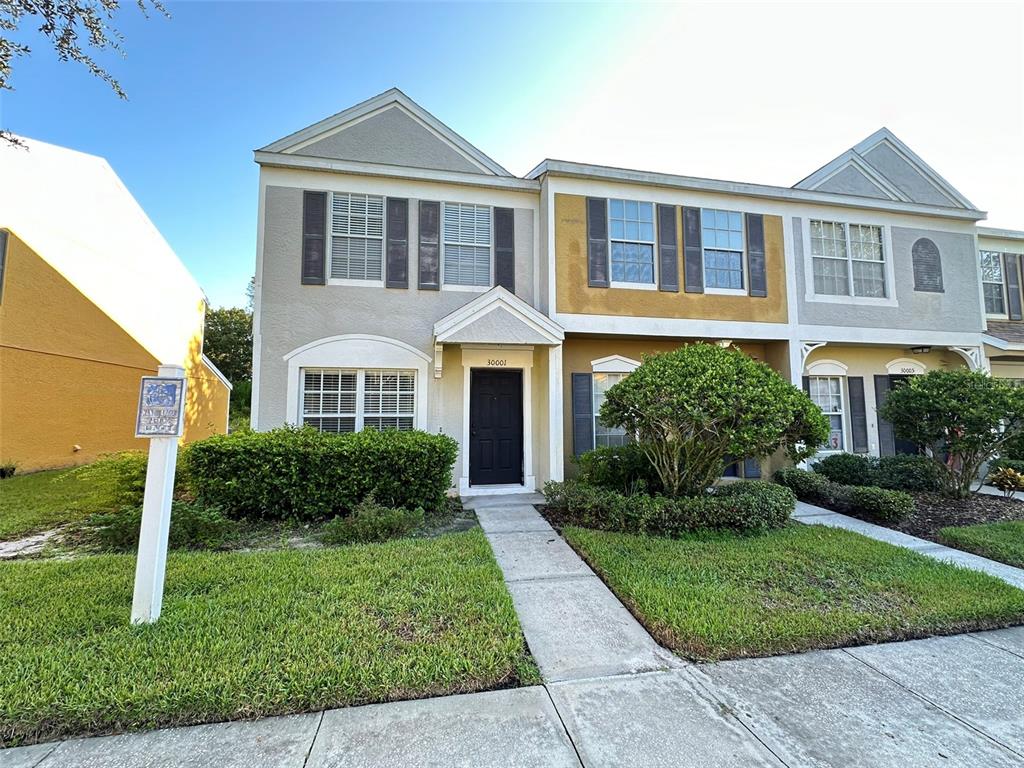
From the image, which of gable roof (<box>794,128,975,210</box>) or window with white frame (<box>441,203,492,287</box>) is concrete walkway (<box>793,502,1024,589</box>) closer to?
window with white frame (<box>441,203,492,287</box>)

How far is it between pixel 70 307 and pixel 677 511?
14.1 m

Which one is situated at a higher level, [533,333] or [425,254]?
[425,254]

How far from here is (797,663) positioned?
2955mm

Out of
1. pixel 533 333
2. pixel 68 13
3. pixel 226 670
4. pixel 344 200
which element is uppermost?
pixel 344 200

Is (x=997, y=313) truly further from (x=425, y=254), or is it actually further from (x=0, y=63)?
(x=0, y=63)

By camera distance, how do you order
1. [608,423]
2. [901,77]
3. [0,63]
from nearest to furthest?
[0,63] → [608,423] → [901,77]

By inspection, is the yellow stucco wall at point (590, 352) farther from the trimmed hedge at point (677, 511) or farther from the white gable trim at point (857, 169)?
the white gable trim at point (857, 169)

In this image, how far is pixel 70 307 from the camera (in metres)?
10.6

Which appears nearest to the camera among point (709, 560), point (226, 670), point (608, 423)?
point (226, 670)

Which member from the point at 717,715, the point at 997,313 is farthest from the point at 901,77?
the point at 717,715

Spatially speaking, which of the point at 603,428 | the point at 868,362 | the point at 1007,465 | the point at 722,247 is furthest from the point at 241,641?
the point at 1007,465

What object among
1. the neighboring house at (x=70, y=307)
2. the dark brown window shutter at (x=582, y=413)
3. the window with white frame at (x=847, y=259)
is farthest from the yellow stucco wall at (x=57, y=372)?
the window with white frame at (x=847, y=259)

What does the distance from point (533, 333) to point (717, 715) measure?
5.97 metres

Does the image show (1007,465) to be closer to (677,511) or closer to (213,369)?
(677,511)
